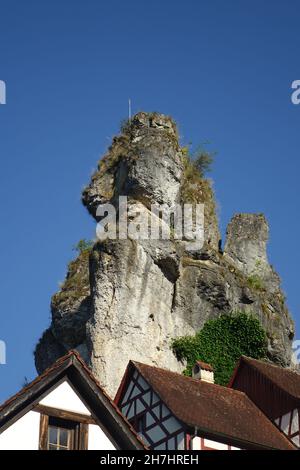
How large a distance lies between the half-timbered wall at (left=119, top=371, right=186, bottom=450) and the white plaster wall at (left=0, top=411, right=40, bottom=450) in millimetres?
5975

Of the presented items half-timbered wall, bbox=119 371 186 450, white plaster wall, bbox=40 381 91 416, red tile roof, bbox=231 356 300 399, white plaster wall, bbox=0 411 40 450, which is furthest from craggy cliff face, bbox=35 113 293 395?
white plaster wall, bbox=0 411 40 450

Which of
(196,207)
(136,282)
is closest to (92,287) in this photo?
(136,282)

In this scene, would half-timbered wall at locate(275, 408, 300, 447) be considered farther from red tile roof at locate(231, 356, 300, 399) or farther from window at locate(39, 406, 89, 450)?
window at locate(39, 406, 89, 450)

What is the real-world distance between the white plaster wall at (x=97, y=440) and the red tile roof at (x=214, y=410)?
524cm

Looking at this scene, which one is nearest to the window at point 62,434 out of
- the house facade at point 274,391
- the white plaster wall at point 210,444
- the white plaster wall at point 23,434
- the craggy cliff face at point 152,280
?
the white plaster wall at point 23,434

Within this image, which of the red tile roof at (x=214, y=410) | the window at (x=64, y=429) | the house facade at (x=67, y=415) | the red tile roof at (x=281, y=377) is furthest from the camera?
the red tile roof at (x=281, y=377)

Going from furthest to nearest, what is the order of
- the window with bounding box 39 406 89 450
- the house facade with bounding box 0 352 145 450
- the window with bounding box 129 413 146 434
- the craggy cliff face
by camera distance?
1. the craggy cliff face
2. the window with bounding box 129 413 146 434
3. the window with bounding box 39 406 89 450
4. the house facade with bounding box 0 352 145 450

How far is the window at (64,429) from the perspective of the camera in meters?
20.1

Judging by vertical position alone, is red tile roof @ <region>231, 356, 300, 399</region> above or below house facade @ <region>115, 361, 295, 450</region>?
above

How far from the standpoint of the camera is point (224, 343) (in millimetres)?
43625

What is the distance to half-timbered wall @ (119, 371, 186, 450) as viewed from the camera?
84.5 ft

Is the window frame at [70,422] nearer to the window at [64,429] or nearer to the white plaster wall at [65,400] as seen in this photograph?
the window at [64,429]

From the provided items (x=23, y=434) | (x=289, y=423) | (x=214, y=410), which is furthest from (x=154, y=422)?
(x=23, y=434)
